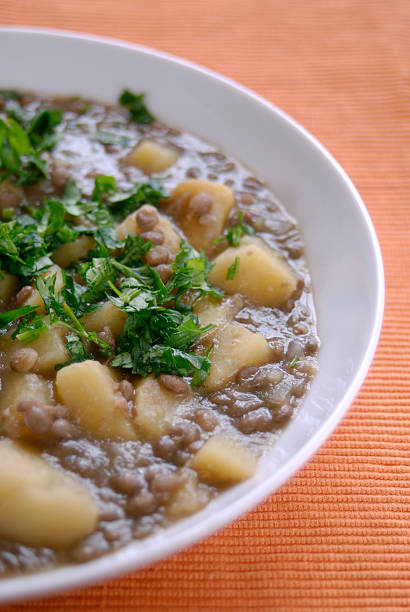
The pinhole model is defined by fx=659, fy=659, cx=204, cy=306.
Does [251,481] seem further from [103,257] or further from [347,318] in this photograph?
[103,257]

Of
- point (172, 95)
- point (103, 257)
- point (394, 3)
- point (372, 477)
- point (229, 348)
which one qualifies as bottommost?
point (372, 477)

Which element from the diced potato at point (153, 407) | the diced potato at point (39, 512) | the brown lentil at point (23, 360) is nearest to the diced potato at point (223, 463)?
the diced potato at point (153, 407)

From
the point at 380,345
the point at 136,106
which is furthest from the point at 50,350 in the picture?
the point at 136,106

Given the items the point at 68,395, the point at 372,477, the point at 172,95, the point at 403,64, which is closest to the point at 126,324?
the point at 68,395

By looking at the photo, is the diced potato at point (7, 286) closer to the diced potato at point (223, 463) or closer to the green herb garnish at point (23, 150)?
the green herb garnish at point (23, 150)

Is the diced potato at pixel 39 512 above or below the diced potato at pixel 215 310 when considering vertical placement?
below

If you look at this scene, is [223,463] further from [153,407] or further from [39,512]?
[39,512]

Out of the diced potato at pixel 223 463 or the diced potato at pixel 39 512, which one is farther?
the diced potato at pixel 223 463
